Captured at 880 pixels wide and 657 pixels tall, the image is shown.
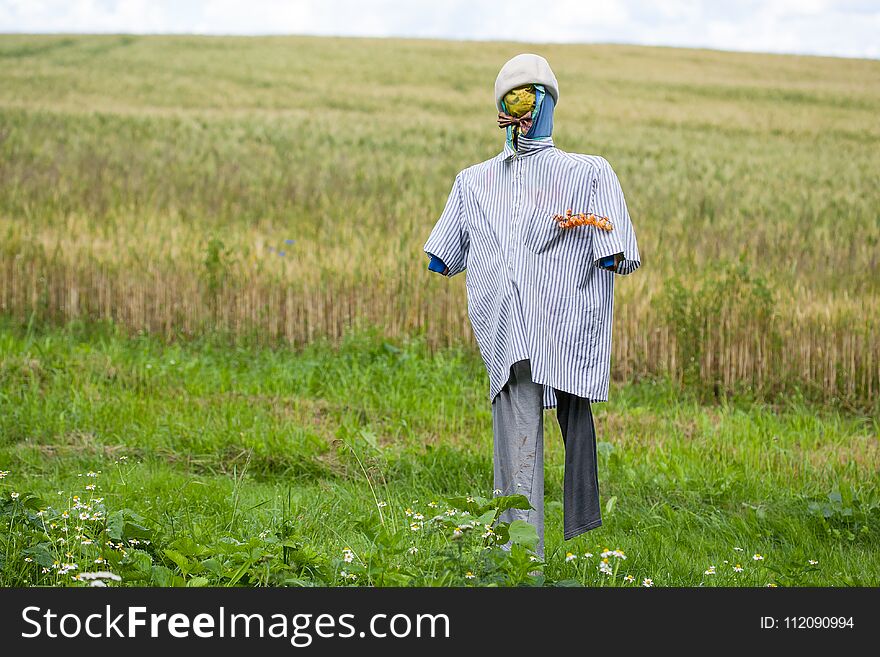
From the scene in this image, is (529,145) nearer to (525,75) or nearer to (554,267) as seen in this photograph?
(525,75)

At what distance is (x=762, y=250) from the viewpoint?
987 cm

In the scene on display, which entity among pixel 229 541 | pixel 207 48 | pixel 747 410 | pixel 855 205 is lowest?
pixel 747 410

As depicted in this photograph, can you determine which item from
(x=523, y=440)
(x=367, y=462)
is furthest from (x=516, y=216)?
Answer: (x=367, y=462)

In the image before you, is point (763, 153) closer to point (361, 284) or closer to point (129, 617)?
point (361, 284)

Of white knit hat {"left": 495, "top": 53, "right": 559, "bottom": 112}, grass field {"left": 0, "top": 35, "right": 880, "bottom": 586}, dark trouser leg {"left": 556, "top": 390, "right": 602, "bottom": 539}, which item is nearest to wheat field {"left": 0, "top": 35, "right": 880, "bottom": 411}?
grass field {"left": 0, "top": 35, "right": 880, "bottom": 586}

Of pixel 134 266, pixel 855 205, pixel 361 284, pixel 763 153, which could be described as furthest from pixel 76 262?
pixel 763 153

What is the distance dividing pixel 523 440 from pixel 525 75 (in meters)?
1.38

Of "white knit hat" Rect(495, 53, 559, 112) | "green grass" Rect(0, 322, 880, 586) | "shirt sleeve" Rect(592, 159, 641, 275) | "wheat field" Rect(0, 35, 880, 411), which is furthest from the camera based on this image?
"wheat field" Rect(0, 35, 880, 411)

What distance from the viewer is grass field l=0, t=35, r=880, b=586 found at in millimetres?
3873

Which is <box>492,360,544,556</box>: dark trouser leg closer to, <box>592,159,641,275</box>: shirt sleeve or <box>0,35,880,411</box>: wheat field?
<box>592,159,641,275</box>: shirt sleeve

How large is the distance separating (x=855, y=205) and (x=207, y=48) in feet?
83.8

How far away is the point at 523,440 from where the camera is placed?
3648 millimetres

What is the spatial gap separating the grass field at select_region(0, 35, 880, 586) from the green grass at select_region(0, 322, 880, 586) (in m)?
0.02

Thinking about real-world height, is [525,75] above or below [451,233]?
above
